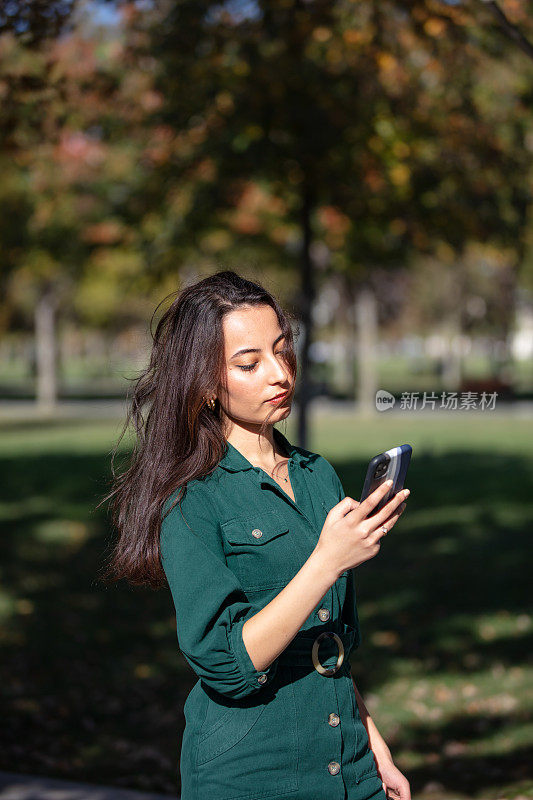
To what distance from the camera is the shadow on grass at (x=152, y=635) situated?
16.9ft

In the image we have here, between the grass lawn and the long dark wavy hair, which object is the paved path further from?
the long dark wavy hair

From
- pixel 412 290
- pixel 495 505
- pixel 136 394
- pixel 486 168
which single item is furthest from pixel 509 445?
pixel 412 290

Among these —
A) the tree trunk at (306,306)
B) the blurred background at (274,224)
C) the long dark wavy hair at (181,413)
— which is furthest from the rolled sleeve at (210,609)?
the tree trunk at (306,306)

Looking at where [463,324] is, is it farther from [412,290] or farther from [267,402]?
[267,402]

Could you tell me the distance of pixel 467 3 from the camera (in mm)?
6914

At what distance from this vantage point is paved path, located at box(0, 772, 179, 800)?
4078 mm

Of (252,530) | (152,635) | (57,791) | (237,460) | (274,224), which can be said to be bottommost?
(152,635)

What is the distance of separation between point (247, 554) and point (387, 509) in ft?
1.06

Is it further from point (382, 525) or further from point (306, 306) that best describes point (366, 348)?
point (382, 525)

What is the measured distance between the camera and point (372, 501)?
1.77 metres

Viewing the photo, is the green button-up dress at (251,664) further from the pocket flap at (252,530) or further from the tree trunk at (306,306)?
the tree trunk at (306,306)

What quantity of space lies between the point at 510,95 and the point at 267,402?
7824 millimetres

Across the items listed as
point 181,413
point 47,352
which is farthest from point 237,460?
point 47,352

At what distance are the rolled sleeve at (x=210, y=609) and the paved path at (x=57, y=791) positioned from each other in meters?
2.52
